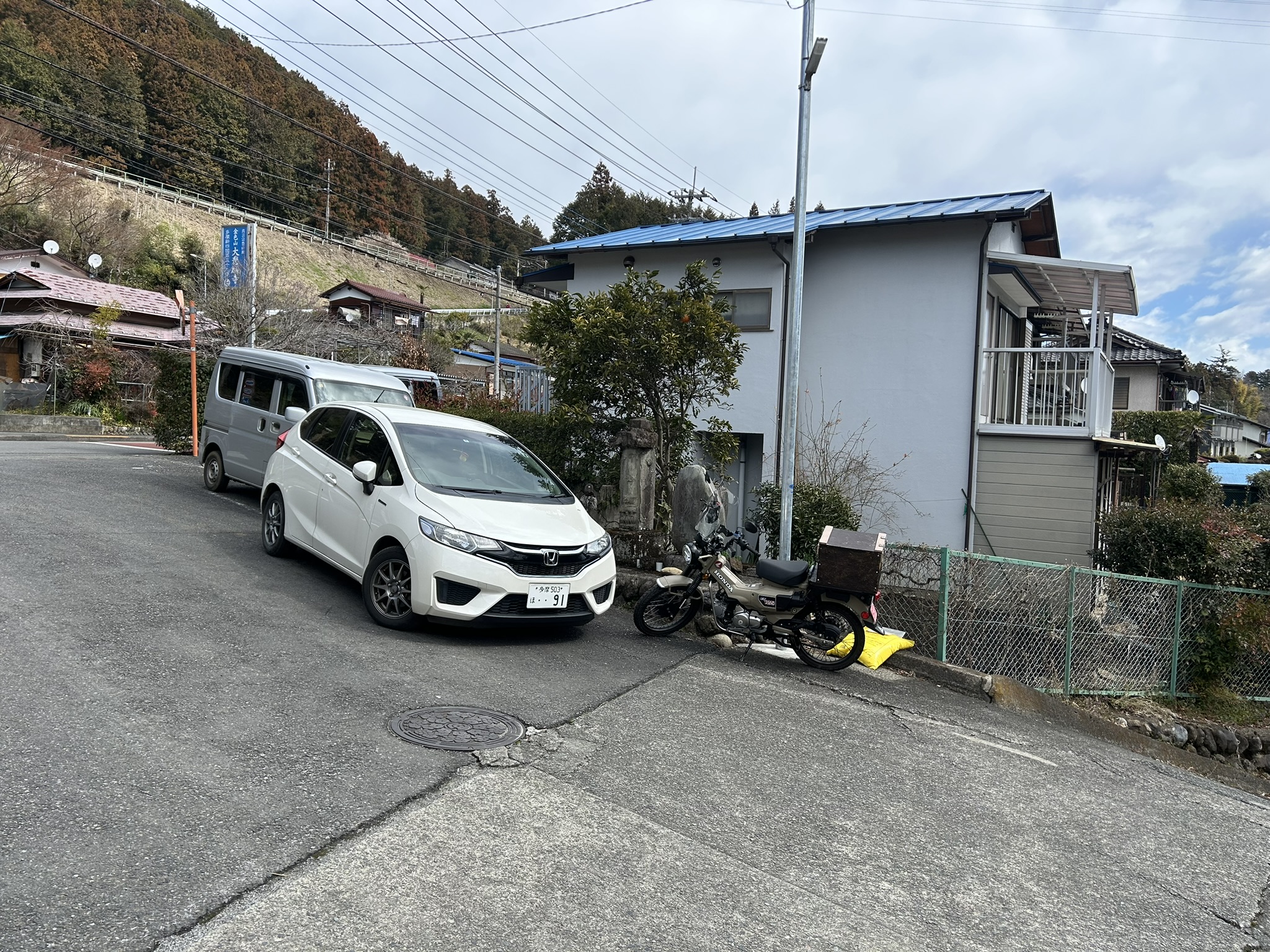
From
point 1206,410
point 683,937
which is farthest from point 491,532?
point 1206,410

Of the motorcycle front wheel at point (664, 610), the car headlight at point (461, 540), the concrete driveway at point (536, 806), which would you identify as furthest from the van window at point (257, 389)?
the motorcycle front wheel at point (664, 610)

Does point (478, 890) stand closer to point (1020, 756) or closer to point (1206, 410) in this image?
point (1020, 756)

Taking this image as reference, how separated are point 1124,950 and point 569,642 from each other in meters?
4.24

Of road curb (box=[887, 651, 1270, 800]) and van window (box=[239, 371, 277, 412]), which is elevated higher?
van window (box=[239, 371, 277, 412])

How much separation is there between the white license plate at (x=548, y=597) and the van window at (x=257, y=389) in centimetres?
601

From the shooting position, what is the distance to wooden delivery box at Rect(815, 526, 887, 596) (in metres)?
6.74

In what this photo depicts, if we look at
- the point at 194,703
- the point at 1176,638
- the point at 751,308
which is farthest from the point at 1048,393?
the point at 194,703

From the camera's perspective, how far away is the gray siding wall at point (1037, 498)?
1206 centimetres

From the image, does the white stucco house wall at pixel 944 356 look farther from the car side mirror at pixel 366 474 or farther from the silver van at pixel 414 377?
the car side mirror at pixel 366 474

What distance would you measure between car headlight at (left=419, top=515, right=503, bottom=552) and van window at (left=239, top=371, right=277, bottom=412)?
5.56 m

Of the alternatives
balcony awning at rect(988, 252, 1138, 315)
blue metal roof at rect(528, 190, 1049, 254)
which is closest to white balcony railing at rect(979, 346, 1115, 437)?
balcony awning at rect(988, 252, 1138, 315)

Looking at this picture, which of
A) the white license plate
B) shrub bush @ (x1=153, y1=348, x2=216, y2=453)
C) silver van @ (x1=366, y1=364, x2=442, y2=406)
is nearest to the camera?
the white license plate

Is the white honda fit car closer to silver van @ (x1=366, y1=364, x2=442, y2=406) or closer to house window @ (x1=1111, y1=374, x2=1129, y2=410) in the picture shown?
silver van @ (x1=366, y1=364, x2=442, y2=406)

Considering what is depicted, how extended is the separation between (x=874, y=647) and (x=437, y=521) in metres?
3.93
